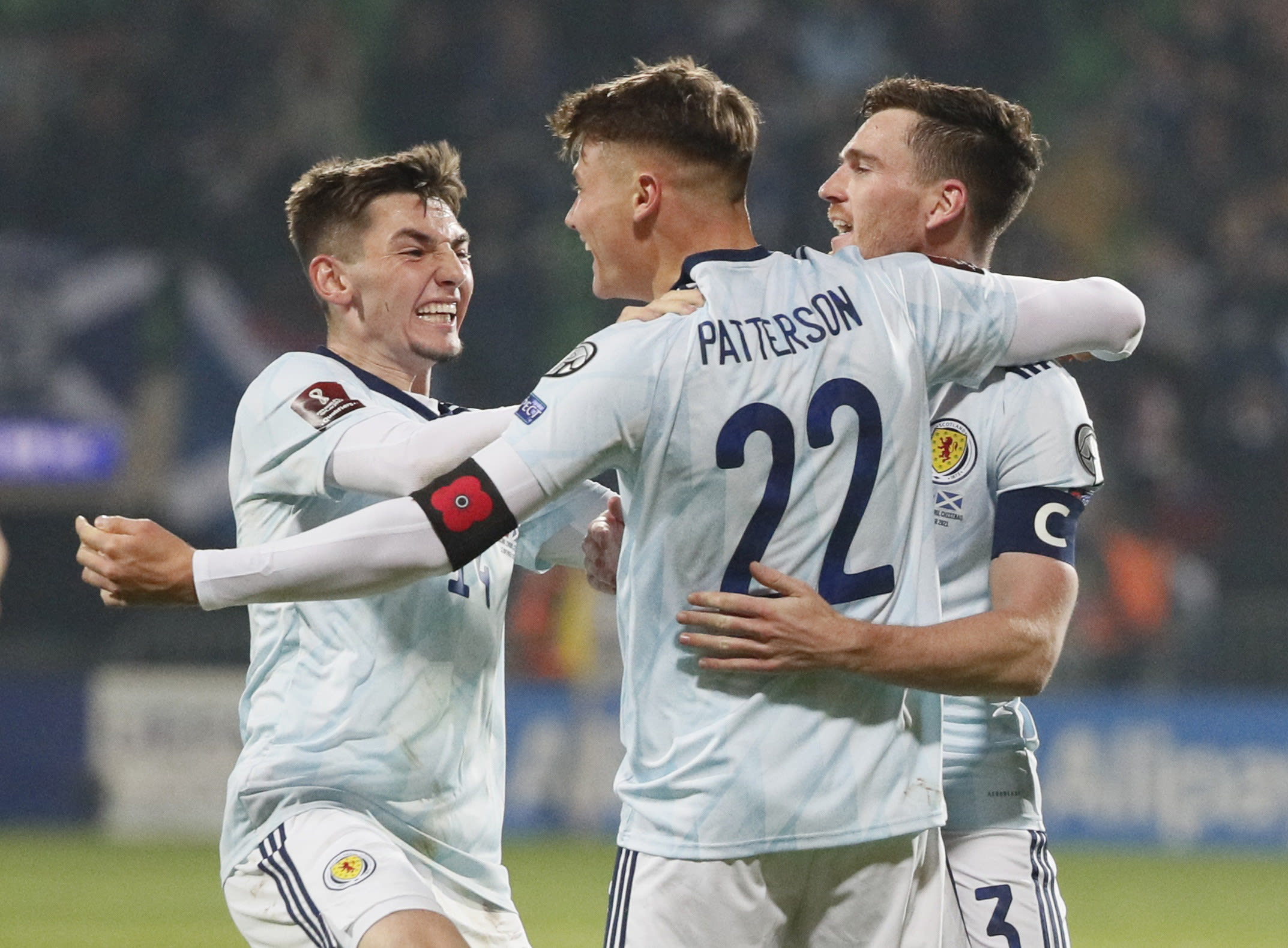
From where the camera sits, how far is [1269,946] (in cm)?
826

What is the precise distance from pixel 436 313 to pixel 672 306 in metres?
1.29

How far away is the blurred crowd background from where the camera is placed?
1335 cm

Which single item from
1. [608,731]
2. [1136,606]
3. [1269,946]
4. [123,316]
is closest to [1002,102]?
[1269,946]

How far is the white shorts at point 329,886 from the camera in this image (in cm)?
330

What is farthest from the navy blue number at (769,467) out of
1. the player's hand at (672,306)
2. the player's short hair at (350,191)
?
the player's short hair at (350,191)

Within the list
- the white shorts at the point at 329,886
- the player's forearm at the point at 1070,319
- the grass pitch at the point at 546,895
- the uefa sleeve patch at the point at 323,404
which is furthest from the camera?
the grass pitch at the point at 546,895

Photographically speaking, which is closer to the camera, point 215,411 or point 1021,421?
point 1021,421

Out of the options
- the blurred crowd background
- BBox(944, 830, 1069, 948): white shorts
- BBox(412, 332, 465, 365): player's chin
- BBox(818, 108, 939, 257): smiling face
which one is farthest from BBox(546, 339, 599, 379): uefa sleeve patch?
the blurred crowd background

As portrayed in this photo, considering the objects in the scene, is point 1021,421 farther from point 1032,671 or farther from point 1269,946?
point 1269,946

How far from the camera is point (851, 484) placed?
2.87m

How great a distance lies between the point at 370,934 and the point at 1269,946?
246 inches

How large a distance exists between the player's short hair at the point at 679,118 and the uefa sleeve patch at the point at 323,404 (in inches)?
33.3

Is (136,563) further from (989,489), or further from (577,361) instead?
(989,489)

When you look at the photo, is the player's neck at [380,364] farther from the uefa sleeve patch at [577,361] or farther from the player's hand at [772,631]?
the player's hand at [772,631]
